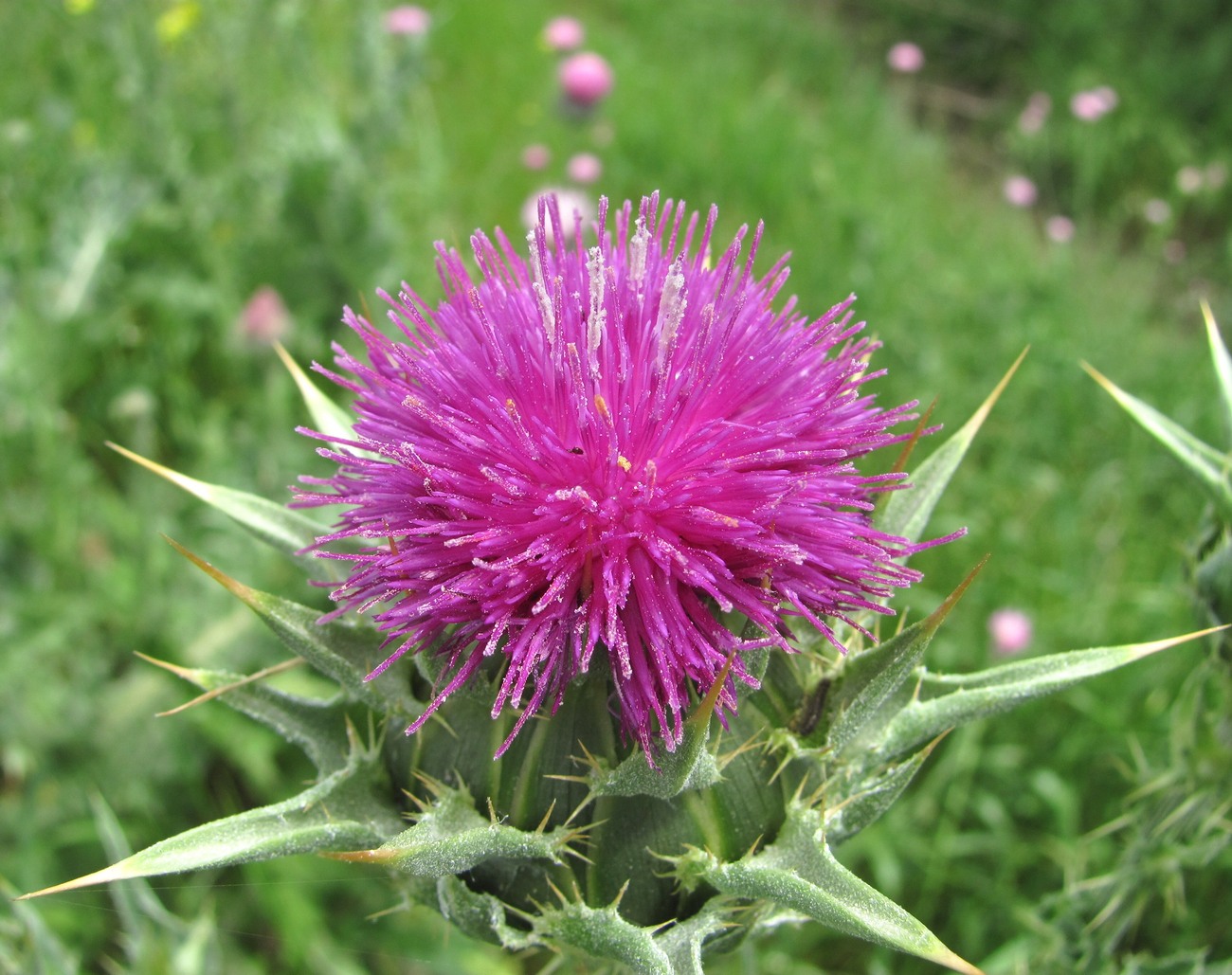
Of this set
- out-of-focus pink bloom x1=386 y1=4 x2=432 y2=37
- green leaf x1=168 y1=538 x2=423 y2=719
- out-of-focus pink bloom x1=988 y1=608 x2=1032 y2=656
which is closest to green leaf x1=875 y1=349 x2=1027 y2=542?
green leaf x1=168 y1=538 x2=423 y2=719

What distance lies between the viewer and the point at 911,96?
31.2 feet

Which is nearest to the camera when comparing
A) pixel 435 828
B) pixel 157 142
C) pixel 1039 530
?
pixel 435 828

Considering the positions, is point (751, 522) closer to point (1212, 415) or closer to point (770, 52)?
point (1212, 415)

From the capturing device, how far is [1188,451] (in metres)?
2.00

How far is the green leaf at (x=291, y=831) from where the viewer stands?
1294mm

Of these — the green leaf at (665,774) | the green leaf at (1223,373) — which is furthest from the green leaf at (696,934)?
the green leaf at (1223,373)

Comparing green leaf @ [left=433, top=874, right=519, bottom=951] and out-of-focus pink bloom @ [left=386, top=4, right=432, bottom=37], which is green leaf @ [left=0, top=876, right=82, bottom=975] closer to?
green leaf @ [left=433, top=874, right=519, bottom=951]

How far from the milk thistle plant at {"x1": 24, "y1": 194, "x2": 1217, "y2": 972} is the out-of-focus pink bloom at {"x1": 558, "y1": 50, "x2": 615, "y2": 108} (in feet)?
13.4

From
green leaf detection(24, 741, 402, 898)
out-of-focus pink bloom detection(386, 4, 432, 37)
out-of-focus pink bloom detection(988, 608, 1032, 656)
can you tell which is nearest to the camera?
green leaf detection(24, 741, 402, 898)

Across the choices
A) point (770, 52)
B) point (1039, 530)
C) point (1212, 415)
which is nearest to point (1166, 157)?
point (770, 52)

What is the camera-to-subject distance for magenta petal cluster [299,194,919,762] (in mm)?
1399

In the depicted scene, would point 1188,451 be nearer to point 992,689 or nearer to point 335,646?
point 992,689

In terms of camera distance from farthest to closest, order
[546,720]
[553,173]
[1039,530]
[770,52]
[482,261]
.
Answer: [770,52]
[553,173]
[1039,530]
[482,261]
[546,720]

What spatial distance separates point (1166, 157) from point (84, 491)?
342 inches
